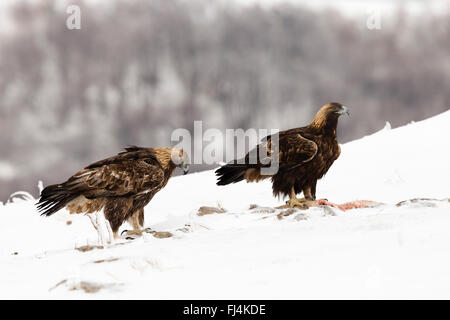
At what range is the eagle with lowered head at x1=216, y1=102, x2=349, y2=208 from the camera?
870cm

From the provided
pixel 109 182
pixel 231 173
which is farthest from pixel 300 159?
pixel 109 182

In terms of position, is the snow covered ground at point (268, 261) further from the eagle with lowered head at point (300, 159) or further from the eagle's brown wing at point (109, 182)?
the eagle with lowered head at point (300, 159)

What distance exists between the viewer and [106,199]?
7.86 m

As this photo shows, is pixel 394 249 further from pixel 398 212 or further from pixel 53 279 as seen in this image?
pixel 53 279

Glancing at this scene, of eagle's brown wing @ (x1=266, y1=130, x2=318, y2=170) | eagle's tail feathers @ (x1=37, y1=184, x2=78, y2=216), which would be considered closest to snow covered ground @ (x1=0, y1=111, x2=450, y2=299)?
eagle's brown wing @ (x1=266, y1=130, x2=318, y2=170)

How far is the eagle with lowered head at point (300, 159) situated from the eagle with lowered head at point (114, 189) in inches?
57.4

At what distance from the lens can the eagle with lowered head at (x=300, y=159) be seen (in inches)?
342

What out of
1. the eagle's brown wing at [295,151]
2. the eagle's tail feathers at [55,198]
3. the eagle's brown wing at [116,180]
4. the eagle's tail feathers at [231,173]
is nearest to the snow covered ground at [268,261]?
the eagle's brown wing at [116,180]

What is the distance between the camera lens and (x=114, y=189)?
776 cm

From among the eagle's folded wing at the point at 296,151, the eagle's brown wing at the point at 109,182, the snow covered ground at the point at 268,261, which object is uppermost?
the eagle's folded wing at the point at 296,151

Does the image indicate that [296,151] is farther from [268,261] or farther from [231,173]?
[268,261]

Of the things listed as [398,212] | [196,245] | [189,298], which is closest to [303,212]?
[398,212]
